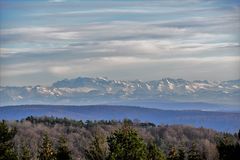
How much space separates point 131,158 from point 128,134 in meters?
2.02

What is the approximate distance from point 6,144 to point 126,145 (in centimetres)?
1014

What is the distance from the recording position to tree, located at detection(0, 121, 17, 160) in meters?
52.1

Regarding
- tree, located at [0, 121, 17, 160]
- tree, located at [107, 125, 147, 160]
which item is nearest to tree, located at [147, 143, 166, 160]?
tree, located at [107, 125, 147, 160]

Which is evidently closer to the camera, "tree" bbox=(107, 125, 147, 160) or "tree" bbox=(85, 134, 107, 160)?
"tree" bbox=(107, 125, 147, 160)

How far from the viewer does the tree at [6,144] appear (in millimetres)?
52088

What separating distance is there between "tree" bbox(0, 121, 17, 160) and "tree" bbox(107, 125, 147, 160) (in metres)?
8.25

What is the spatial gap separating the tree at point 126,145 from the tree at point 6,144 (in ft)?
27.1

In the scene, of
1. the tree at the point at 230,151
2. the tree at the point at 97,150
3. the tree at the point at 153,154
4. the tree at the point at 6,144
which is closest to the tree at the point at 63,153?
the tree at the point at 97,150

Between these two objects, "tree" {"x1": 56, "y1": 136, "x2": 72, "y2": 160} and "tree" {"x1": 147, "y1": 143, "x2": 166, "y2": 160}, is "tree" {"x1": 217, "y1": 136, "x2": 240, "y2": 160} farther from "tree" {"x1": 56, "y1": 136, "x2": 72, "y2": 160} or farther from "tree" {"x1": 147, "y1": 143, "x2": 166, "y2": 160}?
"tree" {"x1": 56, "y1": 136, "x2": 72, "y2": 160}

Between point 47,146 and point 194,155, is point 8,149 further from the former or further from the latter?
point 194,155

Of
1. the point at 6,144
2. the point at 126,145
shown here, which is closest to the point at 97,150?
the point at 126,145

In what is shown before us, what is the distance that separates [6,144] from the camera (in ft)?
173

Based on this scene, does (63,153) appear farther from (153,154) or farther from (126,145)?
(153,154)

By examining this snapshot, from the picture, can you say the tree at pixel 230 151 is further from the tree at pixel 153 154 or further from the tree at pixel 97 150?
the tree at pixel 97 150
